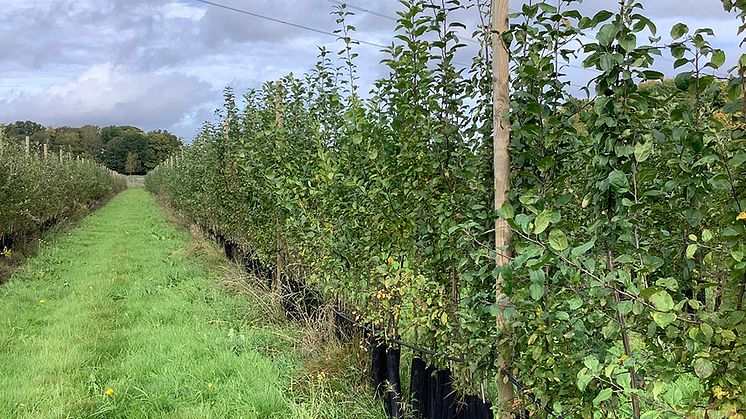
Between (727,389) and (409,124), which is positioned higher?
(409,124)

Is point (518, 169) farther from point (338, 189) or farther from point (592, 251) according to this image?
point (338, 189)

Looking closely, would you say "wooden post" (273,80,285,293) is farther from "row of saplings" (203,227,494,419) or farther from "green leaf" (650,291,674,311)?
"green leaf" (650,291,674,311)

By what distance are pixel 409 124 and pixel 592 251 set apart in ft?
5.27

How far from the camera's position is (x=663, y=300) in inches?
62.5

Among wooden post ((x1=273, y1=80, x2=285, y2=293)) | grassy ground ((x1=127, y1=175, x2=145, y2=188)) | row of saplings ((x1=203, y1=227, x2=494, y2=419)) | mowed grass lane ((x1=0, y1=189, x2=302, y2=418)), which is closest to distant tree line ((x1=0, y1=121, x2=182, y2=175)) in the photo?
grassy ground ((x1=127, y1=175, x2=145, y2=188))

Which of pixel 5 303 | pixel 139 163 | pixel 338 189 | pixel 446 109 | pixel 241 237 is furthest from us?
pixel 139 163

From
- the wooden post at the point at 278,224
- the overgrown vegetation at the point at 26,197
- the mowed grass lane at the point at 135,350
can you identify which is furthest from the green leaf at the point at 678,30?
the overgrown vegetation at the point at 26,197

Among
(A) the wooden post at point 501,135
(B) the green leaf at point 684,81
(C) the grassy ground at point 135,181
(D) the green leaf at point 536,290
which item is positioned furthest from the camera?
(C) the grassy ground at point 135,181

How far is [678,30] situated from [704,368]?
91 cm

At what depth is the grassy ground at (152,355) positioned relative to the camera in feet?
14.2

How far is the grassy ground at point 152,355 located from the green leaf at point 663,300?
2788mm

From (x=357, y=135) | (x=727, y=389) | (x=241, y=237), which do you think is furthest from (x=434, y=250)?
(x=241, y=237)

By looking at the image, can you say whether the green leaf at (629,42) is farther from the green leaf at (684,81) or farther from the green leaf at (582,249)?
the green leaf at (582,249)

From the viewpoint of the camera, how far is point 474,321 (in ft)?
9.28
